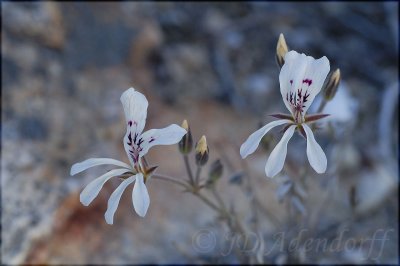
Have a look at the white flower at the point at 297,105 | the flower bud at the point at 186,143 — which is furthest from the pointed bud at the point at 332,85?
the flower bud at the point at 186,143

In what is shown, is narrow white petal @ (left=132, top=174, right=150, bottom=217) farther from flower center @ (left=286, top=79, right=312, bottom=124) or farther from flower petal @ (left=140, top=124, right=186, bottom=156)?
flower center @ (left=286, top=79, right=312, bottom=124)

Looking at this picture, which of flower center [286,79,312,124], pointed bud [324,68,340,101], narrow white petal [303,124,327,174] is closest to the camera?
narrow white petal [303,124,327,174]

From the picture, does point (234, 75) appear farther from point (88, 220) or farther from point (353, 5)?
point (88, 220)

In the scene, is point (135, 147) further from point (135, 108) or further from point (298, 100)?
point (298, 100)

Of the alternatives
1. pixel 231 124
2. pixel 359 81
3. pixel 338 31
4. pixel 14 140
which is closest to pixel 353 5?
pixel 338 31

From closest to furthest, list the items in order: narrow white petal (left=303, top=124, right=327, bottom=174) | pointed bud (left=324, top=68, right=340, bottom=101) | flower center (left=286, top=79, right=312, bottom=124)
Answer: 1. narrow white petal (left=303, top=124, right=327, bottom=174)
2. flower center (left=286, top=79, right=312, bottom=124)
3. pointed bud (left=324, top=68, right=340, bottom=101)

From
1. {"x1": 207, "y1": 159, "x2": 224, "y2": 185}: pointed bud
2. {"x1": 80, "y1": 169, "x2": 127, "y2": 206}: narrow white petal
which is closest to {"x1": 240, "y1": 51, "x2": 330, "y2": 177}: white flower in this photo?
{"x1": 207, "y1": 159, "x2": 224, "y2": 185}: pointed bud
